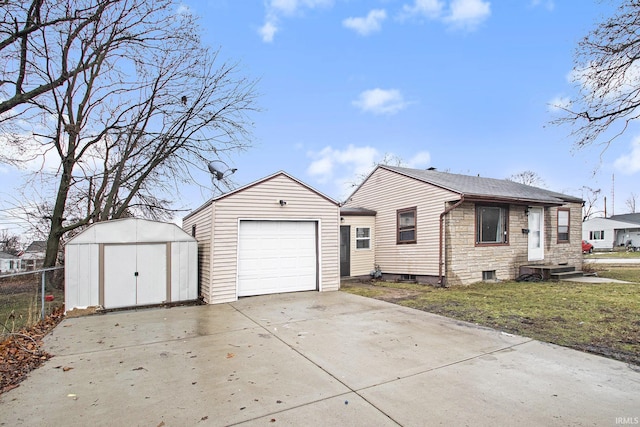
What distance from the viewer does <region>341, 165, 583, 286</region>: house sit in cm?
1072

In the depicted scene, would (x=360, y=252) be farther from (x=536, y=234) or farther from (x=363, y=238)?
(x=536, y=234)

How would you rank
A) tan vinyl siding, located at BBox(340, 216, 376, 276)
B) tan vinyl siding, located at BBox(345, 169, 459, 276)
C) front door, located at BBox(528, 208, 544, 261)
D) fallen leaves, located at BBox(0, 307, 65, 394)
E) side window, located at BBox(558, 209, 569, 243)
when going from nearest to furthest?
fallen leaves, located at BBox(0, 307, 65, 394) → tan vinyl siding, located at BBox(345, 169, 459, 276) → front door, located at BBox(528, 208, 544, 261) → tan vinyl siding, located at BBox(340, 216, 376, 276) → side window, located at BBox(558, 209, 569, 243)

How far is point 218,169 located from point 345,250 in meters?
6.15

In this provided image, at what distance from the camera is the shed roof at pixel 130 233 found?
7.79 m

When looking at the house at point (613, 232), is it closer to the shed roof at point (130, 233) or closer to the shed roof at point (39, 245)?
the shed roof at point (130, 233)

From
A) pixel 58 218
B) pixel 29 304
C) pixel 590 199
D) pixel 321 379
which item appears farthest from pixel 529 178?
pixel 29 304

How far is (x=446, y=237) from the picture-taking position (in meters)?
10.6

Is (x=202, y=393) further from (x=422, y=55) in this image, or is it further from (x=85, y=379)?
(x=422, y=55)

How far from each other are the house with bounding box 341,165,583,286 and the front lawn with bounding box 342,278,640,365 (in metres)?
0.84

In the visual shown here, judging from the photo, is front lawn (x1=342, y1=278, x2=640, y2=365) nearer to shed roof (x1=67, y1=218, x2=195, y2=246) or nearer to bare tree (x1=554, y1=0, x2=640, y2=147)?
bare tree (x1=554, y1=0, x2=640, y2=147)

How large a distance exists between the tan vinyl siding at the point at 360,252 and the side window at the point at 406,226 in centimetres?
134

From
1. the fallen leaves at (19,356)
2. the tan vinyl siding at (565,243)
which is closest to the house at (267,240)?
the fallen leaves at (19,356)

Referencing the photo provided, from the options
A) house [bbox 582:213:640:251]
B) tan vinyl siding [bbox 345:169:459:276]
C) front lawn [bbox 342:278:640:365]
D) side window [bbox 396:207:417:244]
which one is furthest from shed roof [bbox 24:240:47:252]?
house [bbox 582:213:640:251]

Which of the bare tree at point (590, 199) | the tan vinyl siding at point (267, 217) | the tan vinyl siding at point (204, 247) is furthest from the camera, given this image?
the bare tree at point (590, 199)
